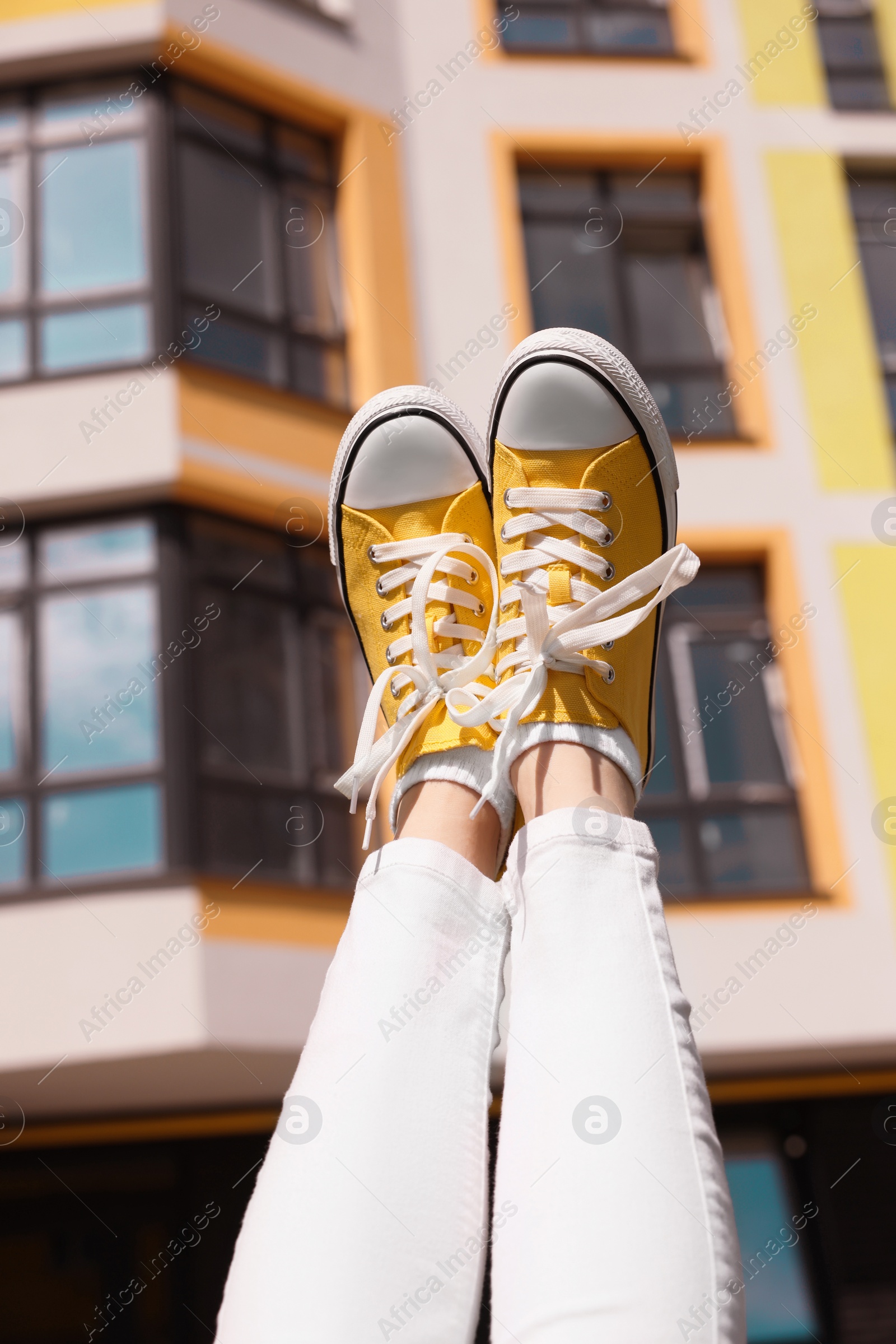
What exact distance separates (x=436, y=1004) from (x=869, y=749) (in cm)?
519

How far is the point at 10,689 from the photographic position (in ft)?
17.5

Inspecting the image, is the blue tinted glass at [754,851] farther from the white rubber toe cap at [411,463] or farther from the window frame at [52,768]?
the white rubber toe cap at [411,463]

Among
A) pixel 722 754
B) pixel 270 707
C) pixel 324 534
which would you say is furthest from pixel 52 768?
pixel 722 754

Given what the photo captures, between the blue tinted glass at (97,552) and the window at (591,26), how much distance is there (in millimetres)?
3992

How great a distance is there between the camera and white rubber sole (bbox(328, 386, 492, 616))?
6.58ft

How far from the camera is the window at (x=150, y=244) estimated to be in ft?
18.8

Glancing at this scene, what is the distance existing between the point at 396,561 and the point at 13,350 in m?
4.51

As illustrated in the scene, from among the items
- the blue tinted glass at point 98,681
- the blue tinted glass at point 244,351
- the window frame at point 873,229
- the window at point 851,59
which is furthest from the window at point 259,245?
the window at point 851,59

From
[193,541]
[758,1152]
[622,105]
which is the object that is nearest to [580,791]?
[193,541]

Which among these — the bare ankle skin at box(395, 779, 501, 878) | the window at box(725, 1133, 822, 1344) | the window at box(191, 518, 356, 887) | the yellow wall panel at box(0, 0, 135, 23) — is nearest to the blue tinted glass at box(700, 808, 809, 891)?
the window at box(725, 1133, 822, 1344)

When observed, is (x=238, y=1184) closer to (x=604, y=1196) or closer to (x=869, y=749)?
(x=869, y=749)

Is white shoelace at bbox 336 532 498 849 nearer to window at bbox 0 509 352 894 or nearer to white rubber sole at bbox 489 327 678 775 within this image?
white rubber sole at bbox 489 327 678 775

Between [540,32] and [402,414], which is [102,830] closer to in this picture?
[402,414]

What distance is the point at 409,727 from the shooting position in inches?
63.5
